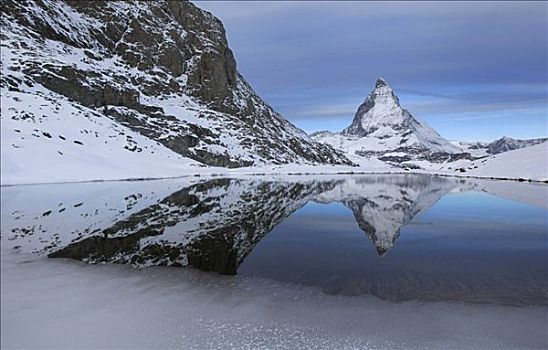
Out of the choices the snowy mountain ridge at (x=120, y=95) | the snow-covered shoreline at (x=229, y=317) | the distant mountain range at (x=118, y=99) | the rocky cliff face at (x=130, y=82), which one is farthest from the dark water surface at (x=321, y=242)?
the rocky cliff face at (x=130, y=82)

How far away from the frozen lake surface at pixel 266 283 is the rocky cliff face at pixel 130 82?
36019 mm

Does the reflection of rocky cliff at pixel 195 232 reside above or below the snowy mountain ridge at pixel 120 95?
below

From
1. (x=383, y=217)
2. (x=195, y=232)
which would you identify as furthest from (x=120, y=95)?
(x=195, y=232)

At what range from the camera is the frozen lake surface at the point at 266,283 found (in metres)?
7.80

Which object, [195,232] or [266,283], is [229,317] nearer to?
[266,283]

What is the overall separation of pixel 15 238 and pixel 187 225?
6.76 metres

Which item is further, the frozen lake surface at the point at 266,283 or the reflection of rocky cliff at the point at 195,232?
the reflection of rocky cliff at the point at 195,232

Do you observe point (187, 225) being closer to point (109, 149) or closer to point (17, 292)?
point (17, 292)

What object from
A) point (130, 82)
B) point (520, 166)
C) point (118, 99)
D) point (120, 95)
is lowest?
point (520, 166)

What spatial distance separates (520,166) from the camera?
7662 centimetres

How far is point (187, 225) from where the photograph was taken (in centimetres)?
1969

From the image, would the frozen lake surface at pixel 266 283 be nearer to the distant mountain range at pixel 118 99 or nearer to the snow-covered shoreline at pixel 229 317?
the snow-covered shoreline at pixel 229 317

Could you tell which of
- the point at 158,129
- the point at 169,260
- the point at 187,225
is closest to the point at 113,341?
the point at 169,260

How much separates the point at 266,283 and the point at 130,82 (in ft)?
448
